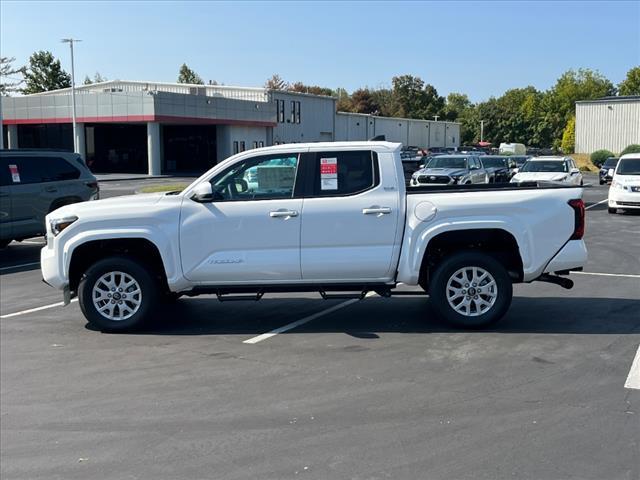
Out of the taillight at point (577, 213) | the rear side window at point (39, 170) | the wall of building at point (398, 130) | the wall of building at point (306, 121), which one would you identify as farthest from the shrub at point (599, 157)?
the taillight at point (577, 213)

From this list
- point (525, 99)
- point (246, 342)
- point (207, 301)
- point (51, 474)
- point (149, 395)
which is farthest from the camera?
point (525, 99)

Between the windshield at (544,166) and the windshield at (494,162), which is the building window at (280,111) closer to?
the windshield at (494,162)

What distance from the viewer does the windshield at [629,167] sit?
22.2 m

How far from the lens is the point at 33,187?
14492 mm

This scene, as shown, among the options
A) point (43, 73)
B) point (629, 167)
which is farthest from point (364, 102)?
point (629, 167)

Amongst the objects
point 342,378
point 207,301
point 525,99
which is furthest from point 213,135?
point 525,99

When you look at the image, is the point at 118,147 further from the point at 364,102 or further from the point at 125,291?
the point at 364,102

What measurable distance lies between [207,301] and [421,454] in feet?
19.3

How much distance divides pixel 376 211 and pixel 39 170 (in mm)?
9234

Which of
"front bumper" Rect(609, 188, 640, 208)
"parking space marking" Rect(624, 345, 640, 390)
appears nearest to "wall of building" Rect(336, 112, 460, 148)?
"front bumper" Rect(609, 188, 640, 208)

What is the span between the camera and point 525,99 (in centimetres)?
13862

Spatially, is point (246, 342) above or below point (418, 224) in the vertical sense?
below

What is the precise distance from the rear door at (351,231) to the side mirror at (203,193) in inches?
40.1

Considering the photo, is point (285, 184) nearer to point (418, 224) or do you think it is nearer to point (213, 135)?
A: point (418, 224)
